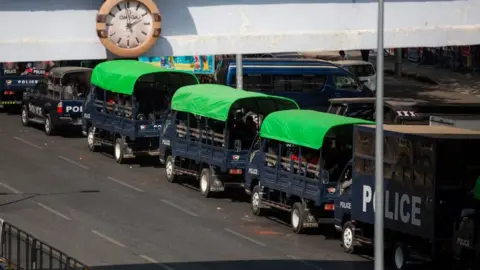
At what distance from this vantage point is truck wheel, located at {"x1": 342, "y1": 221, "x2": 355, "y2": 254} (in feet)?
93.3

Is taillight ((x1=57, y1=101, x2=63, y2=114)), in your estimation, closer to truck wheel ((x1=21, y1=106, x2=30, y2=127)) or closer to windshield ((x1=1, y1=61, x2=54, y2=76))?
truck wheel ((x1=21, y1=106, x2=30, y2=127))

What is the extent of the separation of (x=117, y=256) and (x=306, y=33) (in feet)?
28.2

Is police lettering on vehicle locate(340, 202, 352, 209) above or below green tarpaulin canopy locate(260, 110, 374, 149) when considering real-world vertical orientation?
below

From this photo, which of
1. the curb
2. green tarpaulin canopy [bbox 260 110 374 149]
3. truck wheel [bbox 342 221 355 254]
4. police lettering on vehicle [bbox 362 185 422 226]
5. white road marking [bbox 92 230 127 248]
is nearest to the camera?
police lettering on vehicle [bbox 362 185 422 226]

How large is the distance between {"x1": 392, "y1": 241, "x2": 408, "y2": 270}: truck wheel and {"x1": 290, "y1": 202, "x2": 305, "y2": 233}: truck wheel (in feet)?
12.4

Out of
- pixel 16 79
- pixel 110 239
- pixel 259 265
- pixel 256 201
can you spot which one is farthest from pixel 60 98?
pixel 259 265

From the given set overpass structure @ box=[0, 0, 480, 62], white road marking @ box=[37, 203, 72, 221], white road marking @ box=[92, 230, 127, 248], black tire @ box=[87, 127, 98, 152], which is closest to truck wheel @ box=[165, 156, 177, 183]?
white road marking @ box=[37, 203, 72, 221]

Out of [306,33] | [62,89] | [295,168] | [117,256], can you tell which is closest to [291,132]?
[295,168]

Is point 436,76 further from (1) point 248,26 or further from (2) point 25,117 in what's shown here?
(1) point 248,26

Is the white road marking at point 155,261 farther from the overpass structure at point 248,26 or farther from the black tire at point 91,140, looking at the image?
the black tire at point 91,140

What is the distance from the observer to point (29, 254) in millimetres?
23188

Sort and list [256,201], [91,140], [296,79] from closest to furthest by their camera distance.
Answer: [256,201] → [91,140] → [296,79]

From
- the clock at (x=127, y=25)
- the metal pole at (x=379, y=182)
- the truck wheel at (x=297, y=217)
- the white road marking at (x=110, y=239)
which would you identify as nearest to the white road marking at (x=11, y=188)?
the white road marking at (x=110, y=239)

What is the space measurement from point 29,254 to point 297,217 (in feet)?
28.4
